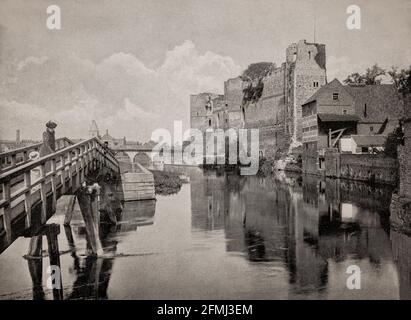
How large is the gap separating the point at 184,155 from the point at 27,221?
68.3 meters

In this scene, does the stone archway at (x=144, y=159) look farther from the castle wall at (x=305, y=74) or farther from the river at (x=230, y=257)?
the river at (x=230, y=257)

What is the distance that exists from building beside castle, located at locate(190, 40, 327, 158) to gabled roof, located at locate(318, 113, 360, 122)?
35.4 ft

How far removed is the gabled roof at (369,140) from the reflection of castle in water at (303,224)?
10920 millimetres

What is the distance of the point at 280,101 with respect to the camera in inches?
2457

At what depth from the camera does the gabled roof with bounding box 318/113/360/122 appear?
4231 cm

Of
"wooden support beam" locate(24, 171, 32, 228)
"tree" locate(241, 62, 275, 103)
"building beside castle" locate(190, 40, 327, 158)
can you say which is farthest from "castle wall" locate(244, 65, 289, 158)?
"wooden support beam" locate(24, 171, 32, 228)

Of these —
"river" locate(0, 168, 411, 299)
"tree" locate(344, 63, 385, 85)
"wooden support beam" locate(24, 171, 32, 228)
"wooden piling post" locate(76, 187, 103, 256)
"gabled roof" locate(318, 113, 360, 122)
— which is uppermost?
"tree" locate(344, 63, 385, 85)

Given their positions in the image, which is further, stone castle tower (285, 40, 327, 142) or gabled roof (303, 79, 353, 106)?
stone castle tower (285, 40, 327, 142)

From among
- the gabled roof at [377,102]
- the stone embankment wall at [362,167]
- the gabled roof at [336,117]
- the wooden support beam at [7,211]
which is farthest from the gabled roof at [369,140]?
the wooden support beam at [7,211]

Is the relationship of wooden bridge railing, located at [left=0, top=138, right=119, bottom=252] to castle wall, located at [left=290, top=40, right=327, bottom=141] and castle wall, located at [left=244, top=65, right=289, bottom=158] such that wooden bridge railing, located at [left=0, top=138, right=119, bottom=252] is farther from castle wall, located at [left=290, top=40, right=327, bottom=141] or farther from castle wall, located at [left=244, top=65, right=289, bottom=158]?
castle wall, located at [left=244, top=65, right=289, bottom=158]

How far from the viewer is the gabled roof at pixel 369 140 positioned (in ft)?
128

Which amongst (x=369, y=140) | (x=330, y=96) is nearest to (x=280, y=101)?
(x=330, y=96)

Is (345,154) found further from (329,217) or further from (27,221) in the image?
(27,221)

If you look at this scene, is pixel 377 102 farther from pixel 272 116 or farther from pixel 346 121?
pixel 272 116
